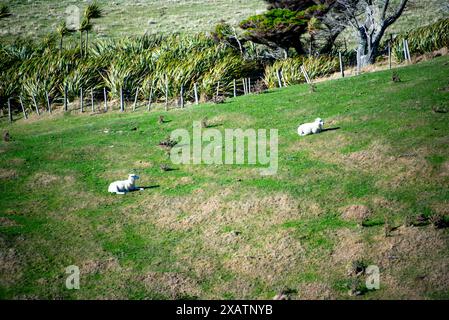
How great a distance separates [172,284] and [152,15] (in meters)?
69.4

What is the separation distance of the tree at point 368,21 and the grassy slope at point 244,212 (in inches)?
553

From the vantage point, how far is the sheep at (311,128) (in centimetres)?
2678

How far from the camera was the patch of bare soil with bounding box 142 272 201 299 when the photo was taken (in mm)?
15953

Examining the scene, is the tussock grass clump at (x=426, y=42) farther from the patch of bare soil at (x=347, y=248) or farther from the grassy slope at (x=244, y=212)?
the patch of bare soil at (x=347, y=248)

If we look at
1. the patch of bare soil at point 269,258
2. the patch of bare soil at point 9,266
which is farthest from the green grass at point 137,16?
the patch of bare soil at point 269,258

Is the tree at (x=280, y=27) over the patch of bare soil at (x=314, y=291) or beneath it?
over

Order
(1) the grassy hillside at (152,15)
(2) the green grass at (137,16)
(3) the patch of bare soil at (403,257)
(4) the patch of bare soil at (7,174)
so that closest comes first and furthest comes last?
(3) the patch of bare soil at (403,257), (4) the patch of bare soil at (7,174), (1) the grassy hillside at (152,15), (2) the green grass at (137,16)

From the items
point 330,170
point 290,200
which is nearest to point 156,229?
point 290,200

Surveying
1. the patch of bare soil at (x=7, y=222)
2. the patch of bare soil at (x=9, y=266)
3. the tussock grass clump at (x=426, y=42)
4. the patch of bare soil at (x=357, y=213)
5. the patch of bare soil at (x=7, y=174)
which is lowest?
the patch of bare soil at (x=357, y=213)

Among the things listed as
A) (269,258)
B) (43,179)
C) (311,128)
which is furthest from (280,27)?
(269,258)

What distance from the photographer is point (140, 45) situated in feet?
163

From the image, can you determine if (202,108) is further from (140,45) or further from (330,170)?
(140,45)

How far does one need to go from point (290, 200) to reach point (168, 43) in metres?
32.6

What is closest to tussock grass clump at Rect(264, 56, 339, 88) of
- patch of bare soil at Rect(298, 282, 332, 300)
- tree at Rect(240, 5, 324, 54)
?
tree at Rect(240, 5, 324, 54)
